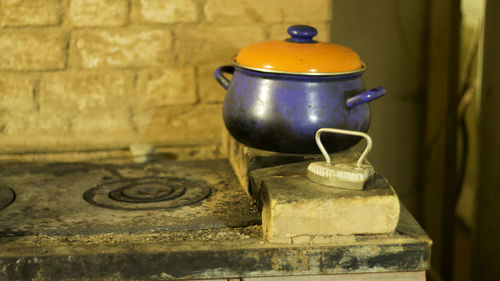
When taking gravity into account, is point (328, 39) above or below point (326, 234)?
above

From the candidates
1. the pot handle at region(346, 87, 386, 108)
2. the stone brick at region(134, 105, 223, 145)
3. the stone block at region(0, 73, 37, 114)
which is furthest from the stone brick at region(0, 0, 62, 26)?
the pot handle at region(346, 87, 386, 108)

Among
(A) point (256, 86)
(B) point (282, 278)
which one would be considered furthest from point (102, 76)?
(B) point (282, 278)

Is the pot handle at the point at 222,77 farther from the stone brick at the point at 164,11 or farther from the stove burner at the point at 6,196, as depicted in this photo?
the stove burner at the point at 6,196

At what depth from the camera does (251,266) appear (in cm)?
120

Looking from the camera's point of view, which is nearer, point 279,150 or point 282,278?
point 282,278

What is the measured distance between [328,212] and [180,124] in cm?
88

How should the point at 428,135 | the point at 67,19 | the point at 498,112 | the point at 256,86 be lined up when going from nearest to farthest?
the point at 256,86, the point at 67,19, the point at 498,112, the point at 428,135

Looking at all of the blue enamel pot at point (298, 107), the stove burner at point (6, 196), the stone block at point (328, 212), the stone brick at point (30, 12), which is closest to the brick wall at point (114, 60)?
the stone brick at point (30, 12)

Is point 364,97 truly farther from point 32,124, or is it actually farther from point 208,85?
point 32,124

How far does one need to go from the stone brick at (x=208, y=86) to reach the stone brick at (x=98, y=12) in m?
0.28

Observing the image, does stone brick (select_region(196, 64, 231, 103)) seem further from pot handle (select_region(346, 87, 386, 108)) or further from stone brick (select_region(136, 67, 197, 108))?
pot handle (select_region(346, 87, 386, 108))

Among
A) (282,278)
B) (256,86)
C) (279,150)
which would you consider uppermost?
(256,86)

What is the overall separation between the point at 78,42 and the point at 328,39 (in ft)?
2.50

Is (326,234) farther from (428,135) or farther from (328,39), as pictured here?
(428,135)
